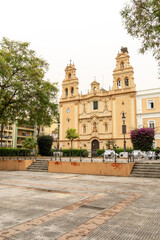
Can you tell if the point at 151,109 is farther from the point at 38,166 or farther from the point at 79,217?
the point at 79,217

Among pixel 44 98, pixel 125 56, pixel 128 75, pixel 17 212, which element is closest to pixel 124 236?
pixel 17 212

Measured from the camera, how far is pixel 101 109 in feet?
133

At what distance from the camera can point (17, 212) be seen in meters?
4.88

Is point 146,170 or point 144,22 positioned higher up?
point 144,22

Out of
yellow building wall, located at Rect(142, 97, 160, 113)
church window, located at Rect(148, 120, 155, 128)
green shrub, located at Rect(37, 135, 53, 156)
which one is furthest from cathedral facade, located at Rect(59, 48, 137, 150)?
green shrub, located at Rect(37, 135, 53, 156)

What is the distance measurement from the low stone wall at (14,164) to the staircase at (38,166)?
39 centimetres

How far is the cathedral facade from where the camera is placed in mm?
37531

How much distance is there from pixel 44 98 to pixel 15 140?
48798 mm

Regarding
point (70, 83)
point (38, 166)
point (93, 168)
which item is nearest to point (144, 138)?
point (93, 168)

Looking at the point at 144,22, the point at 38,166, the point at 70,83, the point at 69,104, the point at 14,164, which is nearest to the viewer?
the point at 144,22

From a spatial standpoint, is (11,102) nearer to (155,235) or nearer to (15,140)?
(155,235)

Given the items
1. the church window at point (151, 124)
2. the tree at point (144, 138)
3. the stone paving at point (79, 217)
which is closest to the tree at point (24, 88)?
the tree at point (144, 138)

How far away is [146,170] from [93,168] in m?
3.63

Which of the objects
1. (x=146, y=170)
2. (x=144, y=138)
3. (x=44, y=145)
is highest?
(x=144, y=138)
